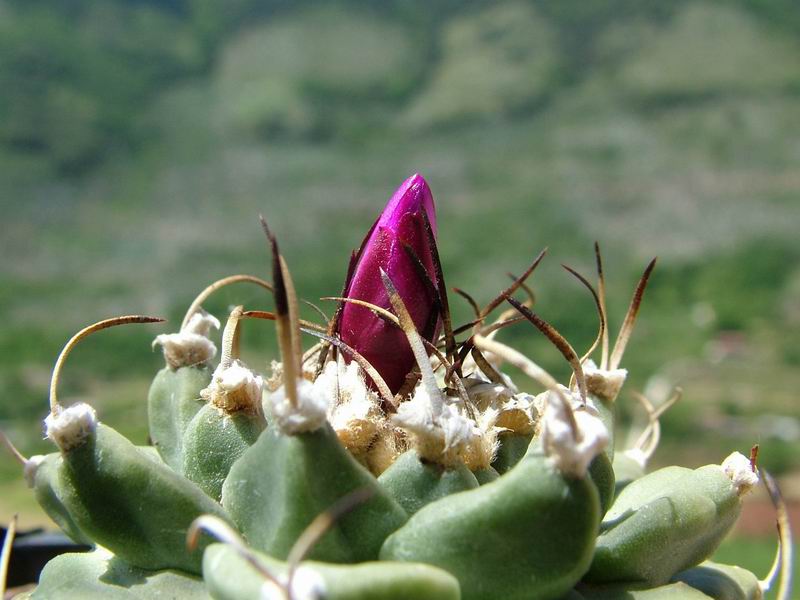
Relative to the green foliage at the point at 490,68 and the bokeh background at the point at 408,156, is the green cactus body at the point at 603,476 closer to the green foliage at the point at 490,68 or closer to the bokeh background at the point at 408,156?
the bokeh background at the point at 408,156

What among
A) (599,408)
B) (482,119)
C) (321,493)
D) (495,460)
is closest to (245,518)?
(321,493)

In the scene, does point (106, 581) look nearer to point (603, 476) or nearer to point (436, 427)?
point (436, 427)

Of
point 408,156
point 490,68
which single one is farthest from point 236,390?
point 490,68

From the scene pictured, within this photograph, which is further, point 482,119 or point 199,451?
point 482,119

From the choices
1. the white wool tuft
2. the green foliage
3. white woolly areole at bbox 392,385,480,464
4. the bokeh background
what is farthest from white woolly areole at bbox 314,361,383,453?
the green foliage

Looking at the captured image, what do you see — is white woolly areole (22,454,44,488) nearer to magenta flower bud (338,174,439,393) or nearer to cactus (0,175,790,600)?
cactus (0,175,790,600)

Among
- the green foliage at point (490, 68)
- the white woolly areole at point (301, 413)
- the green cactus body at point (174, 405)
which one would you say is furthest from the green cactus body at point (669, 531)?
the green foliage at point (490, 68)

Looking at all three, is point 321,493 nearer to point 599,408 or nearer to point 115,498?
point 115,498
